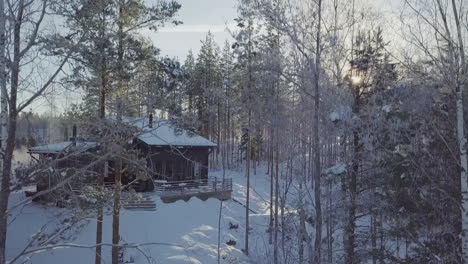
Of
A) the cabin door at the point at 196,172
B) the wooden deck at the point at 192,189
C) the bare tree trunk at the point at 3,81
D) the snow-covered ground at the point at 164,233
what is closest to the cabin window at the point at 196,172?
the cabin door at the point at 196,172

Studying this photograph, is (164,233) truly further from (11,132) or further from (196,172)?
(11,132)

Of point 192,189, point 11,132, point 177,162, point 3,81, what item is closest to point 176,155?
point 177,162

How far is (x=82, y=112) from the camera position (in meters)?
13.5

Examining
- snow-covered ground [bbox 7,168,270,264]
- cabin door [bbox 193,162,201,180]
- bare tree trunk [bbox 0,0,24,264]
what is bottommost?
snow-covered ground [bbox 7,168,270,264]

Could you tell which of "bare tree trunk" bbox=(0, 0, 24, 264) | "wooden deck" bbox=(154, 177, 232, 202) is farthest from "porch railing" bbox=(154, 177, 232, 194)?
"bare tree trunk" bbox=(0, 0, 24, 264)

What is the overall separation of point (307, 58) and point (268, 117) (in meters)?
8.45

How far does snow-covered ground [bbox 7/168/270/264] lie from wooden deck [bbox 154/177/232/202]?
667mm

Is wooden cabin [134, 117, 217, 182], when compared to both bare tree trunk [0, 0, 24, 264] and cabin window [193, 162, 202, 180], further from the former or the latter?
bare tree trunk [0, 0, 24, 264]

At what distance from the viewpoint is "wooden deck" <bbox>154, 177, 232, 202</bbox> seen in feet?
87.1

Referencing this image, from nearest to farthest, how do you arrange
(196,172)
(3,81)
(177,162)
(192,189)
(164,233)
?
(3,81) → (164,233) → (192,189) → (177,162) → (196,172)

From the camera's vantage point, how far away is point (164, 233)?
2169 cm

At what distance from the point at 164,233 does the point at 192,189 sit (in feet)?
23.1

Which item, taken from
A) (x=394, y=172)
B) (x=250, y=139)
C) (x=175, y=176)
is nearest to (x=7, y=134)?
(x=394, y=172)

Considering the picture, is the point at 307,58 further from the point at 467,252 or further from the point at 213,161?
the point at 213,161
